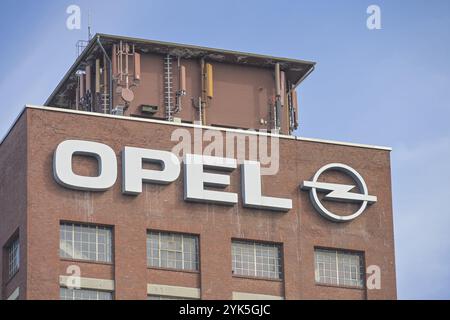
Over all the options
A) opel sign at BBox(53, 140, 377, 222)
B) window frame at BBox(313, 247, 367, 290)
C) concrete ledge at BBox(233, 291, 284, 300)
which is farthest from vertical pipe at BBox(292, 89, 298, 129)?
concrete ledge at BBox(233, 291, 284, 300)

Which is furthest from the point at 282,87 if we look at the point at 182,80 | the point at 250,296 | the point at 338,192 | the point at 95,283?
the point at 95,283

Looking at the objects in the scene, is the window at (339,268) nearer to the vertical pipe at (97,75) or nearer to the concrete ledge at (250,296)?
the concrete ledge at (250,296)

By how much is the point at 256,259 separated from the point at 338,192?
20.4ft

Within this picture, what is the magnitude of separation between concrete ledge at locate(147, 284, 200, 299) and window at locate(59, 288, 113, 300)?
Answer: 2.31 metres

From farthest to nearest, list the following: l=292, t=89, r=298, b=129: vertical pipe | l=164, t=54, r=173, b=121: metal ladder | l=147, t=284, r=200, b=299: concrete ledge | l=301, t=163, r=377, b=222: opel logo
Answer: l=292, t=89, r=298, b=129: vertical pipe < l=164, t=54, r=173, b=121: metal ladder < l=301, t=163, r=377, b=222: opel logo < l=147, t=284, r=200, b=299: concrete ledge

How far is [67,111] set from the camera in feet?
379

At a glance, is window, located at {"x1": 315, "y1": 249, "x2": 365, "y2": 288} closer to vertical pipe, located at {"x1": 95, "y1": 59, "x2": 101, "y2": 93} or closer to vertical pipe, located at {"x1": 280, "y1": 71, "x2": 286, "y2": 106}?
vertical pipe, located at {"x1": 280, "y1": 71, "x2": 286, "y2": 106}

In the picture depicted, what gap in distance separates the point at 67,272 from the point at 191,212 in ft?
26.1

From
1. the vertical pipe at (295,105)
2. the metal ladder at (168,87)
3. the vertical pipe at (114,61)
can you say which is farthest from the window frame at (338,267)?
the vertical pipe at (114,61)

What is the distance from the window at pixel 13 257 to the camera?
113875mm

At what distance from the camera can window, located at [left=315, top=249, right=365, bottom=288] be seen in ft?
392

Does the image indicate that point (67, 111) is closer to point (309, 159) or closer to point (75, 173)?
point (75, 173)

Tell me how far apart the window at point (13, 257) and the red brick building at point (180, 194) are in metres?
0.12

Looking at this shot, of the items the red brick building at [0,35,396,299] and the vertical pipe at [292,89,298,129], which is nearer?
the red brick building at [0,35,396,299]
